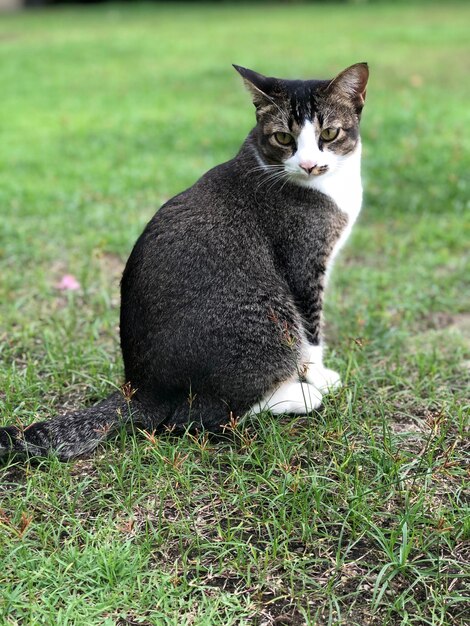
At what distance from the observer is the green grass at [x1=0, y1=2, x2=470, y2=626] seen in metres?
2.34

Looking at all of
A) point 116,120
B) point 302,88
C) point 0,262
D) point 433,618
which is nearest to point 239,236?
point 302,88

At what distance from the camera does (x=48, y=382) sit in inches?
137

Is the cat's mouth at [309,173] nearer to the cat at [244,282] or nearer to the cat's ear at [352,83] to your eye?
the cat at [244,282]

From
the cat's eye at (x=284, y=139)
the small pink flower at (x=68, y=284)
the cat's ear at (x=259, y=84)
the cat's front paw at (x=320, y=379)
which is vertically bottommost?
the small pink flower at (x=68, y=284)

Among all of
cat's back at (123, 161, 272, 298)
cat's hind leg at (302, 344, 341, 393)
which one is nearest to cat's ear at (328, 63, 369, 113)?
cat's back at (123, 161, 272, 298)

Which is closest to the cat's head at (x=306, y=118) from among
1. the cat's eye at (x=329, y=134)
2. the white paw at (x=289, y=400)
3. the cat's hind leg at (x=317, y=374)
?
the cat's eye at (x=329, y=134)

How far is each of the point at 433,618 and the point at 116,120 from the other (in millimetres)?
6966

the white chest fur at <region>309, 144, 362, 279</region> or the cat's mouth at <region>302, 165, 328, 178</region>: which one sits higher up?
the cat's mouth at <region>302, 165, 328, 178</region>

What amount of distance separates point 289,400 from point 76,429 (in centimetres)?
86

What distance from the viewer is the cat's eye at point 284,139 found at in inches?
126

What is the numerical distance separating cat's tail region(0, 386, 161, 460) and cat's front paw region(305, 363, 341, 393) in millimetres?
718

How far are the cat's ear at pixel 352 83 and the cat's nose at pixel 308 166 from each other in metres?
A: 0.33

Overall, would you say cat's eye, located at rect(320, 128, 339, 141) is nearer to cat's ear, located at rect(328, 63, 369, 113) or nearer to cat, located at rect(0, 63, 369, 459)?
cat, located at rect(0, 63, 369, 459)

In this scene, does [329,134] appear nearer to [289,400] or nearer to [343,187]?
[343,187]
